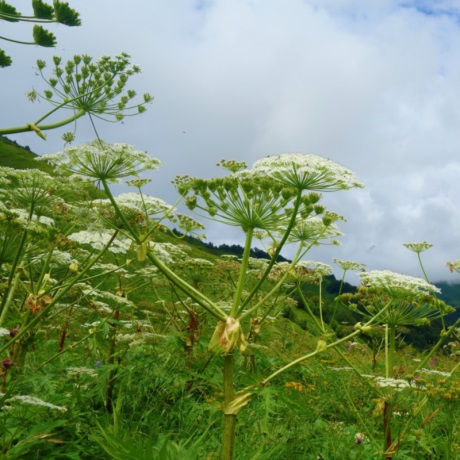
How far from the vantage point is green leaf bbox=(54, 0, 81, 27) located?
17.0 ft

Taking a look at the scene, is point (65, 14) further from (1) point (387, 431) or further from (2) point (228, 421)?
(1) point (387, 431)

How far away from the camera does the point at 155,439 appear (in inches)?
226

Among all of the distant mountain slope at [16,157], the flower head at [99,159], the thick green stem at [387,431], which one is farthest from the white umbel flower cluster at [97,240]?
the distant mountain slope at [16,157]

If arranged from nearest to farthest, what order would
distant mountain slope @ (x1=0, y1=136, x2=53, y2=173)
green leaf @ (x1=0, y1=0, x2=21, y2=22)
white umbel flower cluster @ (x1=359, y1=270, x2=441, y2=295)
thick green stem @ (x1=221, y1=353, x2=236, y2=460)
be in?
thick green stem @ (x1=221, y1=353, x2=236, y2=460) → green leaf @ (x1=0, y1=0, x2=21, y2=22) → white umbel flower cluster @ (x1=359, y1=270, x2=441, y2=295) → distant mountain slope @ (x1=0, y1=136, x2=53, y2=173)

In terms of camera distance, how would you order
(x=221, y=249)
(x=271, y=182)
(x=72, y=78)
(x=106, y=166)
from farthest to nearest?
(x=221, y=249)
(x=72, y=78)
(x=106, y=166)
(x=271, y=182)

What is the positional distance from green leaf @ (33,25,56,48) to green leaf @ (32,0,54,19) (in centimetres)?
15

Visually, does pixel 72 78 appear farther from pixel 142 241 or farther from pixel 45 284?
pixel 142 241

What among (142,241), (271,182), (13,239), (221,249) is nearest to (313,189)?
(271,182)

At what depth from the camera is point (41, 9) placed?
5023 millimetres

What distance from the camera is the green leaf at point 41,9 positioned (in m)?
4.96

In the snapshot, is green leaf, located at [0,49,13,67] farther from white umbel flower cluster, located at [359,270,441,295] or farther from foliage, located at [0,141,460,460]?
white umbel flower cluster, located at [359,270,441,295]

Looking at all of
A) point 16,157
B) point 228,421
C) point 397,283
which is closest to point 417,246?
point 397,283

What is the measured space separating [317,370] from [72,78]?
25.9 feet

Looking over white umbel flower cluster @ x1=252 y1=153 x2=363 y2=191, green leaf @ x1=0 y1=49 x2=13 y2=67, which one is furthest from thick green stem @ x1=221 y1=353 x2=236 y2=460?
green leaf @ x1=0 y1=49 x2=13 y2=67
